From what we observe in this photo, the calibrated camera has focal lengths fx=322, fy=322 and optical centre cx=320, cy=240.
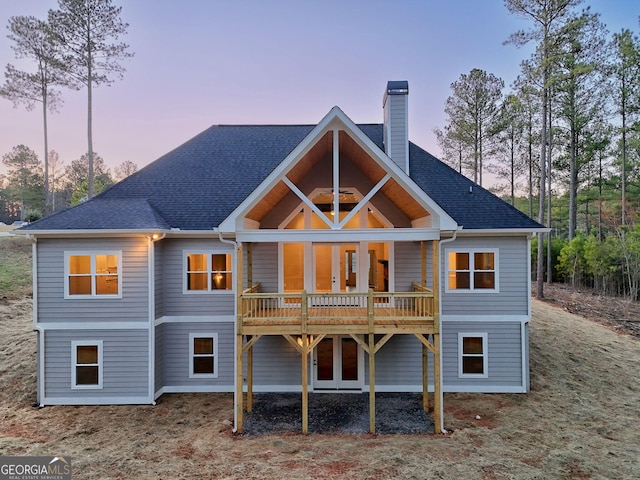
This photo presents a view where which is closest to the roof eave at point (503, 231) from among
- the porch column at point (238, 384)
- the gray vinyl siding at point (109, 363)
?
the porch column at point (238, 384)

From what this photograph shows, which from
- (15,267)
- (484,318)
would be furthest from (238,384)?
(15,267)

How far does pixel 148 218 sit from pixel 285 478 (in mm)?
8003

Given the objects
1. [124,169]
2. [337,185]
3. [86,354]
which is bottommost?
[86,354]

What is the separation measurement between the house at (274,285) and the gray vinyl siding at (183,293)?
0.11ft

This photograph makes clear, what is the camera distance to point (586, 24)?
17.5 meters

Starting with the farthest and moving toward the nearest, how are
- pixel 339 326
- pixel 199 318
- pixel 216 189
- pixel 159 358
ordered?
pixel 216 189 → pixel 199 318 → pixel 159 358 → pixel 339 326

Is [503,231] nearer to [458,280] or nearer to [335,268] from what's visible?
[458,280]

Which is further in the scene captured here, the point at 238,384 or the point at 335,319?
the point at 335,319

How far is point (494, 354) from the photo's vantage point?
10375mm

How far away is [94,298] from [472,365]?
39.5 feet

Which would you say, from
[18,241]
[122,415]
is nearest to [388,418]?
[122,415]

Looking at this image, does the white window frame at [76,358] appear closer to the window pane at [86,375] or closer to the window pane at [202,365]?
the window pane at [86,375]

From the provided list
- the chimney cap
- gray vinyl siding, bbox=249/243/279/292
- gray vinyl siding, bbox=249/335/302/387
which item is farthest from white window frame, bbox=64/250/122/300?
the chimney cap

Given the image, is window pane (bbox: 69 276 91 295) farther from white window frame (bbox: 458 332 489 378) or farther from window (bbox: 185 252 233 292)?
white window frame (bbox: 458 332 489 378)
